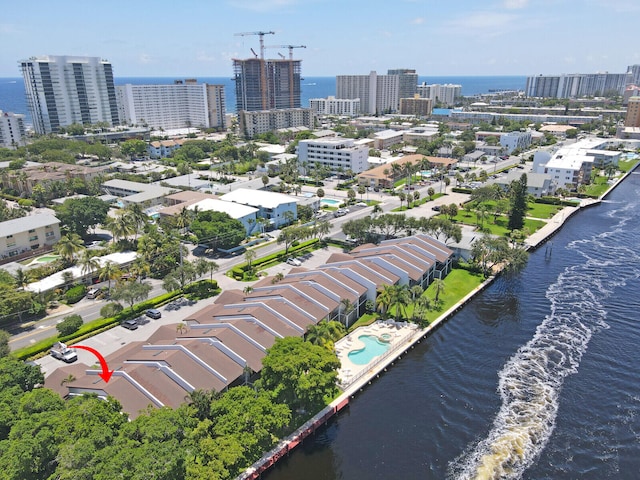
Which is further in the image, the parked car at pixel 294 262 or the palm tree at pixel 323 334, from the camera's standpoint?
the parked car at pixel 294 262

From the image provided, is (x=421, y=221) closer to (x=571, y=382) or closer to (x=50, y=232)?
(x=571, y=382)

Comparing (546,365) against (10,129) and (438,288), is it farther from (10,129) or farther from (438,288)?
(10,129)

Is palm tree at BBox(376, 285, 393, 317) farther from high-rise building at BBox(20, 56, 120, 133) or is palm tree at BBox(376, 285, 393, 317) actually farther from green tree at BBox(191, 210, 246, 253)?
high-rise building at BBox(20, 56, 120, 133)

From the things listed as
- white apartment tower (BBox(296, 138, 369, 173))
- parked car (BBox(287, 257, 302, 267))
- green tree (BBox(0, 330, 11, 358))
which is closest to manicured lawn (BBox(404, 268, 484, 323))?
parked car (BBox(287, 257, 302, 267))

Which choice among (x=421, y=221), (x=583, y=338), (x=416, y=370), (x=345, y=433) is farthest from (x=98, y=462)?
(x=421, y=221)

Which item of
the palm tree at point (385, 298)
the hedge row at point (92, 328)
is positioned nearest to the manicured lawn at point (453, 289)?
the palm tree at point (385, 298)

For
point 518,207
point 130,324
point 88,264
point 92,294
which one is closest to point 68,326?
point 130,324

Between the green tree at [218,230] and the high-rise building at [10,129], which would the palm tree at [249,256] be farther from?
the high-rise building at [10,129]
